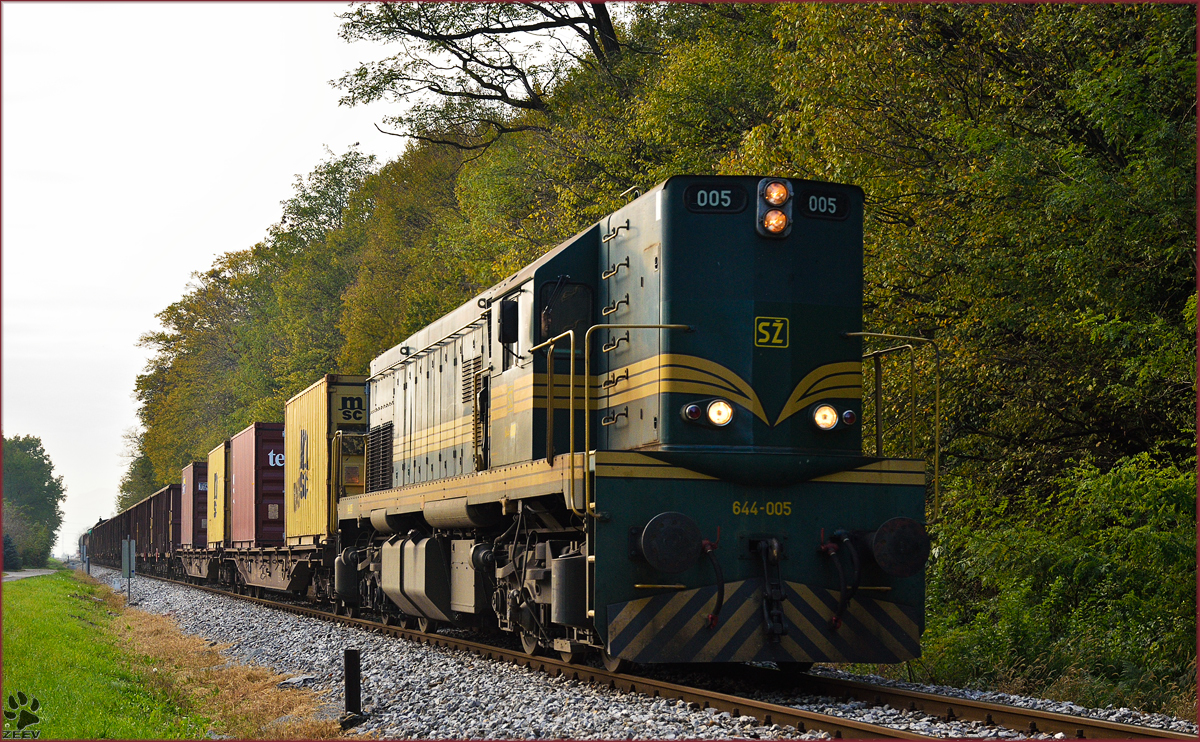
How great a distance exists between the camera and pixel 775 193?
338 inches

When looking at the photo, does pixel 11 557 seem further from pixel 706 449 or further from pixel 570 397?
pixel 706 449

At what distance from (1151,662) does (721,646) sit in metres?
4.60

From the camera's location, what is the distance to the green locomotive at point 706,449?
310 inches

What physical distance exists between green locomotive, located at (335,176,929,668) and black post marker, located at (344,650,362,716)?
1628 mm

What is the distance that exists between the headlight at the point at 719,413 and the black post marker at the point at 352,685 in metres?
3.30

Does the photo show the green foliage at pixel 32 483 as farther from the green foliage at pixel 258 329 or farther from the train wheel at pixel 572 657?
the train wheel at pixel 572 657

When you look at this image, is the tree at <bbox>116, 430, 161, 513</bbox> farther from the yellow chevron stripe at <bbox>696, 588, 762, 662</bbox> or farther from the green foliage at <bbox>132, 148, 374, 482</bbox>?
the yellow chevron stripe at <bbox>696, 588, 762, 662</bbox>

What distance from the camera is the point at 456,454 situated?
1230 centimetres

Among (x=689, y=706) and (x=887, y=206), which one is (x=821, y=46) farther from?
(x=689, y=706)

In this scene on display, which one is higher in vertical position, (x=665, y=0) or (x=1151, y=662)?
(x=665, y=0)

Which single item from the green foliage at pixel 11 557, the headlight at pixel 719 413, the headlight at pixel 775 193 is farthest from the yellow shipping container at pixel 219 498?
the green foliage at pixel 11 557


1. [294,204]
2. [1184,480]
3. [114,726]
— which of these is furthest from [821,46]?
[294,204]

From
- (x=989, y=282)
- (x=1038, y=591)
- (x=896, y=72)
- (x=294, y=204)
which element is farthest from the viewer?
(x=294, y=204)

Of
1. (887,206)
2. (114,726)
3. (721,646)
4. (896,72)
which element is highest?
(896,72)
